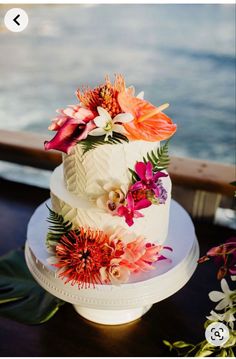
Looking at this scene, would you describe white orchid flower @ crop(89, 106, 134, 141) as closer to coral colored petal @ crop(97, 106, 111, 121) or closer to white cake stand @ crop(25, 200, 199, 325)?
Result: coral colored petal @ crop(97, 106, 111, 121)

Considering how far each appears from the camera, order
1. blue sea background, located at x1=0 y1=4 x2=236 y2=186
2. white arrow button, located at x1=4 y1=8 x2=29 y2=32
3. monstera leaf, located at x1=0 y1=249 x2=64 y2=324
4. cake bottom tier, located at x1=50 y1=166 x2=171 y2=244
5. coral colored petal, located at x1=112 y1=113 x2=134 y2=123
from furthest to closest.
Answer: blue sea background, located at x1=0 y1=4 x2=236 y2=186, white arrow button, located at x1=4 y1=8 x2=29 y2=32, monstera leaf, located at x1=0 y1=249 x2=64 y2=324, cake bottom tier, located at x1=50 y1=166 x2=171 y2=244, coral colored petal, located at x1=112 y1=113 x2=134 y2=123

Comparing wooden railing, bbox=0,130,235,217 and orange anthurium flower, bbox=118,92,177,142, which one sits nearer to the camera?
orange anthurium flower, bbox=118,92,177,142

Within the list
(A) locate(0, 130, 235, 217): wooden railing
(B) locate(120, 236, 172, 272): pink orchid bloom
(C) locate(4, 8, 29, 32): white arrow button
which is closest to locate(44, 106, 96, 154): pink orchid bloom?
(B) locate(120, 236, 172, 272): pink orchid bloom

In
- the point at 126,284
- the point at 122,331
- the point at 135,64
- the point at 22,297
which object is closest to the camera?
the point at 126,284

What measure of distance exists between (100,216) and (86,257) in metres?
0.10

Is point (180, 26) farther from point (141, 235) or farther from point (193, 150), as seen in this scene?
point (141, 235)

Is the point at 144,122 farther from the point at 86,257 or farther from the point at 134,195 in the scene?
the point at 86,257

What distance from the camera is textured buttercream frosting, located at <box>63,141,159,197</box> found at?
993mm

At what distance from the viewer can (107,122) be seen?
95 cm

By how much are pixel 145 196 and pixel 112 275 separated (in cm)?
20

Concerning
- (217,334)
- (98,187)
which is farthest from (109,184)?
(217,334)

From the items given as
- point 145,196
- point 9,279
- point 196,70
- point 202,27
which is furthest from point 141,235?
point 202,27

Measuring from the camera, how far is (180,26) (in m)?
5.49

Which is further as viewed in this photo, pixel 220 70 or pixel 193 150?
pixel 220 70
